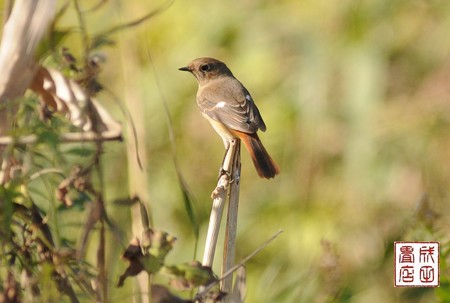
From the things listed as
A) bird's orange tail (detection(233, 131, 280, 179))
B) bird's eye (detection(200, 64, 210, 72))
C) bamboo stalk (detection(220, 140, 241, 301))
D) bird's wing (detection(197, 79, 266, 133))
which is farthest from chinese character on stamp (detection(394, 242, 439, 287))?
bird's eye (detection(200, 64, 210, 72))

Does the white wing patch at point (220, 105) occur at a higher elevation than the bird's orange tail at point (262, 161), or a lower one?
higher

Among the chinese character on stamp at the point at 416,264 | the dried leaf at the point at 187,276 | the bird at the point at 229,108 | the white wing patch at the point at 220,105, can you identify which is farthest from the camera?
the white wing patch at the point at 220,105

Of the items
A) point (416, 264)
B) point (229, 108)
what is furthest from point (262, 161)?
point (416, 264)

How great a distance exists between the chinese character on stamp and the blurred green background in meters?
0.80

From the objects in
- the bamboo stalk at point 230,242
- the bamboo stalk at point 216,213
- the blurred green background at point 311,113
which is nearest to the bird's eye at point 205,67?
the blurred green background at point 311,113

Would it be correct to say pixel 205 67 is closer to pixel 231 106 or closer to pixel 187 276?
pixel 231 106

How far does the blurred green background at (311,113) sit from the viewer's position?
404 cm

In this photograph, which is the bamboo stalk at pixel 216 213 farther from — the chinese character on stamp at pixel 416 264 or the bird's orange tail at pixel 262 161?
the bird's orange tail at pixel 262 161

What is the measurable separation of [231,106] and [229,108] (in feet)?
0.09

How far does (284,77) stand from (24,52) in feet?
10.2

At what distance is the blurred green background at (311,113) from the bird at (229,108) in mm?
225

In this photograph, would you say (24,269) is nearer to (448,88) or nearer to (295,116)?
(295,116)

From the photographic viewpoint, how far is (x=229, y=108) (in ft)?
12.5

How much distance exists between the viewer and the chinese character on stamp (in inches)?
102
